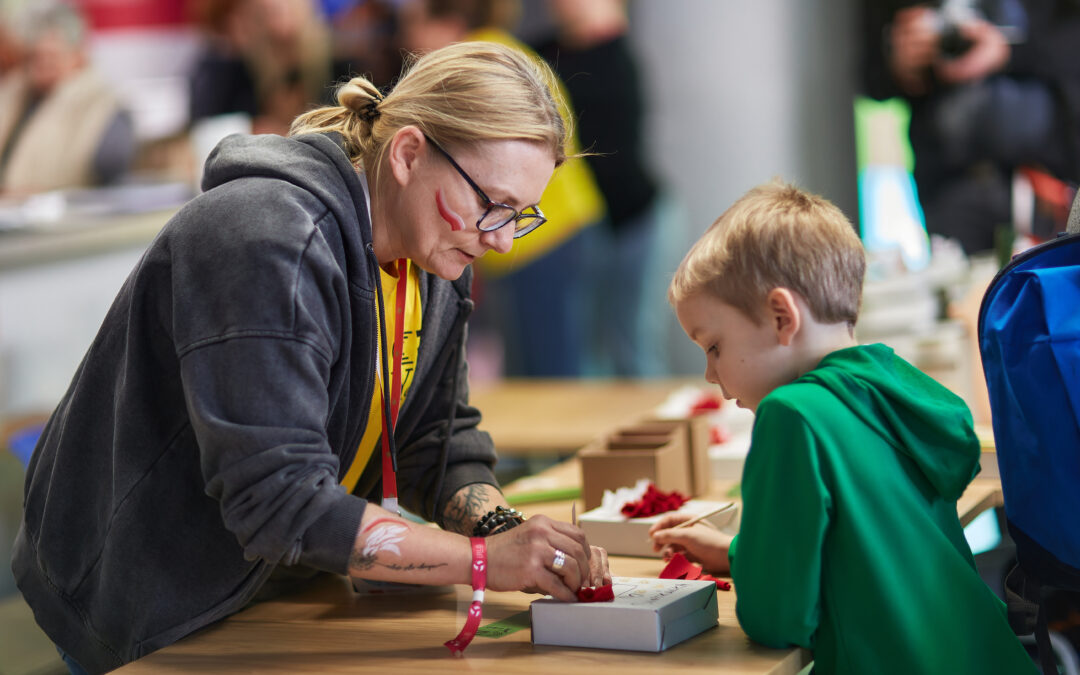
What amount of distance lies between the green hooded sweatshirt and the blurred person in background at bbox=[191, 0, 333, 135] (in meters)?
4.72

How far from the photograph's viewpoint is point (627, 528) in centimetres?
164

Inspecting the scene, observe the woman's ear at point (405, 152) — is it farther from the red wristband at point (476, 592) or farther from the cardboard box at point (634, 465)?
the cardboard box at point (634, 465)

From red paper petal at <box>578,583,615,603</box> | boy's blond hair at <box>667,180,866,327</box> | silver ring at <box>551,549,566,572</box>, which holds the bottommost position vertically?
Answer: red paper petal at <box>578,583,615,603</box>

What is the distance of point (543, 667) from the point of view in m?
1.20

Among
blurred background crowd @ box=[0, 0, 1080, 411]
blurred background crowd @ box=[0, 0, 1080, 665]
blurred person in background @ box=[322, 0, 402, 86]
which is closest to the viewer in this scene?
blurred background crowd @ box=[0, 0, 1080, 665]

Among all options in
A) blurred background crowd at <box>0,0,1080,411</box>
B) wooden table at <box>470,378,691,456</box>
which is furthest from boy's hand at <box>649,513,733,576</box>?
blurred background crowd at <box>0,0,1080,411</box>

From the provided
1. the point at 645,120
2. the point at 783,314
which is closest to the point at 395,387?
the point at 783,314

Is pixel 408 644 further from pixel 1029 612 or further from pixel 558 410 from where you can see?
pixel 558 410

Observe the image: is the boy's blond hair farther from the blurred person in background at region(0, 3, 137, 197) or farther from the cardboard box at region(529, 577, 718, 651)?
the blurred person in background at region(0, 3, 137, 197)

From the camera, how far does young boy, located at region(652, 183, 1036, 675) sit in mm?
1206

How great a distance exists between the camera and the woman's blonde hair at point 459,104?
54.8 inches

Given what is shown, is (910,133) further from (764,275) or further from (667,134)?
(764,275)

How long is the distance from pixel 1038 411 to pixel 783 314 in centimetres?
30

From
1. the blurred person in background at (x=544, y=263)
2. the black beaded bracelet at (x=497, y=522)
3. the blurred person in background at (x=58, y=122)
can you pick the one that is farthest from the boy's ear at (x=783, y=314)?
the blurred person in background at (x=58, y=122)
